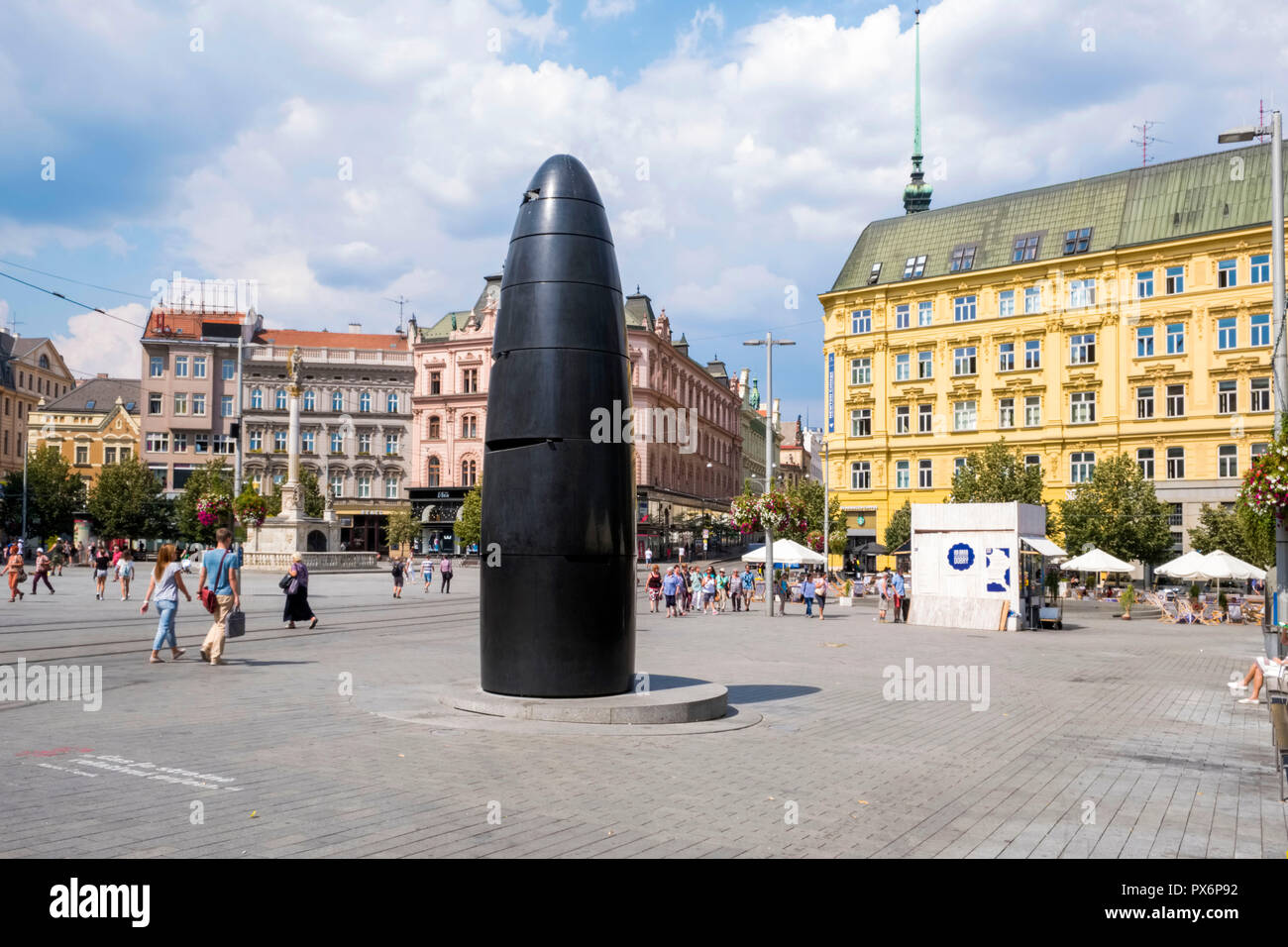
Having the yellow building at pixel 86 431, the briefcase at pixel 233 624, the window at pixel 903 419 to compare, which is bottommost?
the briefcase at pixel 233 624

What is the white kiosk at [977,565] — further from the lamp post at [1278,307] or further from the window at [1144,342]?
the window at [1144,342]

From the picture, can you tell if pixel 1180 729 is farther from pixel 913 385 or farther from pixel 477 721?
pixel 913 385

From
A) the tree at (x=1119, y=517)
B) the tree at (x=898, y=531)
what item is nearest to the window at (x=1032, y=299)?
the tree at (x=1119, y=517)

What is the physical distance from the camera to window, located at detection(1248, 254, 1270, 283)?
1966 inches

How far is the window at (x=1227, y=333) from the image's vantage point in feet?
168

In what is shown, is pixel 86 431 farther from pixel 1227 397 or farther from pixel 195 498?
pixel 1227 397

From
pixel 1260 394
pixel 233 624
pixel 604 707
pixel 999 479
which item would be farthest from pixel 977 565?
pixel 1260 394

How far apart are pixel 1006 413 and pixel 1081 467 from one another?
16.5 ft

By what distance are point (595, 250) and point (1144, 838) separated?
7.76 m

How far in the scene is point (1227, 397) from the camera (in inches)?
2014

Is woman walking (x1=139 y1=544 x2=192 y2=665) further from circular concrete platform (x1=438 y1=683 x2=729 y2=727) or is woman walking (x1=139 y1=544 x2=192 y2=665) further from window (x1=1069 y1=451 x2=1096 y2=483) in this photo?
window (x1=1069 y1=451 x2=1096 y2=483)

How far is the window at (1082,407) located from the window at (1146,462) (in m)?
2.97

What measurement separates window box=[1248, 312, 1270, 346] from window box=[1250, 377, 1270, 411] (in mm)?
1801

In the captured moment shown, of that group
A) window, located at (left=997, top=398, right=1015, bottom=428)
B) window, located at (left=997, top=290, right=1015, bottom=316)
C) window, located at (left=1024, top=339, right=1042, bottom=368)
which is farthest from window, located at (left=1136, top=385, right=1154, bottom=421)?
window, located at (left=997, top=290, right=1015, bottom=316)
